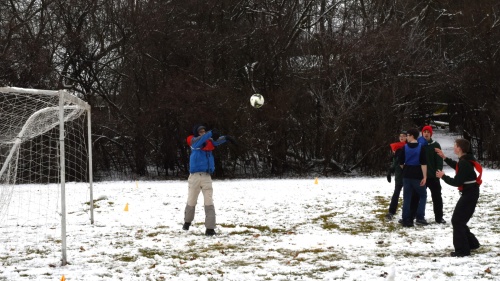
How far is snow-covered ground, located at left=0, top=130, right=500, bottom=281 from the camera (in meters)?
7.52

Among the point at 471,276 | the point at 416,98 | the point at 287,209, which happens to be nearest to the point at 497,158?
the point at 416,98

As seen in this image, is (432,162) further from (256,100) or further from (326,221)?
(256,100)

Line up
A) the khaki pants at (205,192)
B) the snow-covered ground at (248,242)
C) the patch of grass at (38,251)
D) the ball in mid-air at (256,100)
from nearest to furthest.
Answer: the snow-covered ground at (248,242), the patch of grass at (38,251), the khaki pants at (205,192), the ball in mid-air at (256,100)

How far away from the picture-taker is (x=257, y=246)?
30.9 ft

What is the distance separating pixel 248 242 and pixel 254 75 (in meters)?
20.9

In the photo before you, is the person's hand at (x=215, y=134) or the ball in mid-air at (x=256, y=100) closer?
the person's hand at (x=215, y=134)

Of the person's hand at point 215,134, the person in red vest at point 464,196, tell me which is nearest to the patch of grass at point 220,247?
the person's hand at point 215,134

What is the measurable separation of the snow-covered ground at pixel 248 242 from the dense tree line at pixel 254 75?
12.1 m

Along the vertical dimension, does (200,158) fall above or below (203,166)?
above

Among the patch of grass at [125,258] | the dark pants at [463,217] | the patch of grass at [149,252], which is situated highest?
the dark pants at [463,217]

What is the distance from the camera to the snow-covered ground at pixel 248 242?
7.52 metres

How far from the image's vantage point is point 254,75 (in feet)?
98.7

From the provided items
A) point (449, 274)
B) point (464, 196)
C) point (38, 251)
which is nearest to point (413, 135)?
point (464, 196)

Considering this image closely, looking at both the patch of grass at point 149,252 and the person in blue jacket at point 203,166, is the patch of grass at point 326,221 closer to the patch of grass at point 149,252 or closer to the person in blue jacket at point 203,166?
the person in blue jacket at point 203,166
